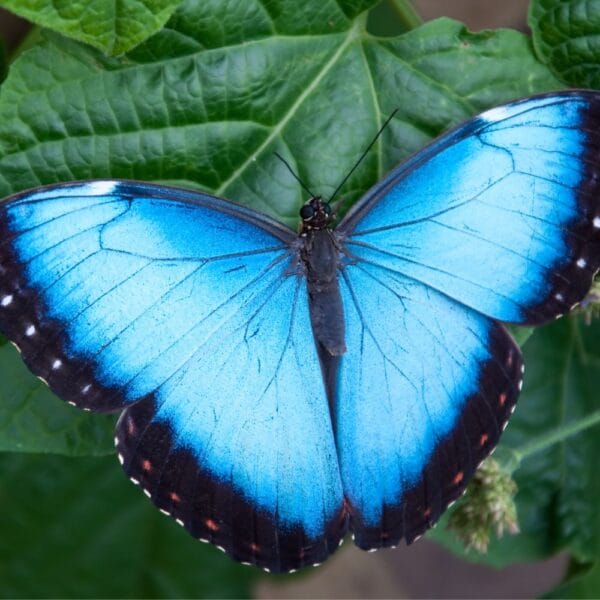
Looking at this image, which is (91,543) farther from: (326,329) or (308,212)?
(308,212)

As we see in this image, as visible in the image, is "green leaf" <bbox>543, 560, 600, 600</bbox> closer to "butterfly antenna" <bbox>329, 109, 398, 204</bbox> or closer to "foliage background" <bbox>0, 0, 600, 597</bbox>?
"foliage background" <bbox>0, 0, 600, 597</bbox>

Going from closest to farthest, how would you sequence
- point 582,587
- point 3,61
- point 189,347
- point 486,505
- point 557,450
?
point 189,347
point 486,505
point 3,61
point 582,587
point 557,450

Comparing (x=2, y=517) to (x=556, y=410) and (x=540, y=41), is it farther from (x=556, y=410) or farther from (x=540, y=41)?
(x=540, y=41)

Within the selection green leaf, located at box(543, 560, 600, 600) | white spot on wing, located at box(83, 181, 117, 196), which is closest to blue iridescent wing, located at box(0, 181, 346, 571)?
white spot on wing, located at box(83, 181, 117, 196)

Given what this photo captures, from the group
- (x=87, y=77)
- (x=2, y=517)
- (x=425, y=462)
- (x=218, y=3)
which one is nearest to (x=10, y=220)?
(x=87, y=77)

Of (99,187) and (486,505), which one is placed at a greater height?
(99,187)

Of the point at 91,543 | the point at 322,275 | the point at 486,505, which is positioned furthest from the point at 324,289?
the point at 91,543

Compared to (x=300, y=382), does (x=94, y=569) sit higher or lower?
lower
